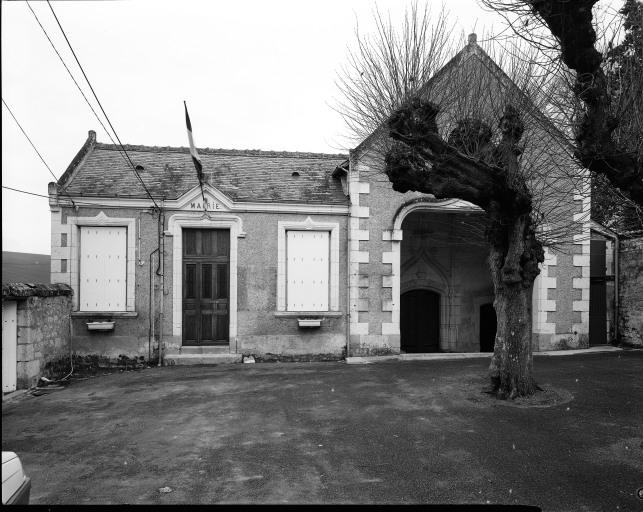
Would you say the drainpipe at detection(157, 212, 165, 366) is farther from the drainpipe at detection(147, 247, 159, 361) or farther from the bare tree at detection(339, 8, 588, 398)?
the bare tree at detection(339, 8, 588, 398)

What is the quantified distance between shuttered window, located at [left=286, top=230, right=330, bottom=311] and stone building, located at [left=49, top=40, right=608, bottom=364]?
0.03 metres

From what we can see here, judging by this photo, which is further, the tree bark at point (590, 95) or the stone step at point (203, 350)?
the stone step at point (203, 350)

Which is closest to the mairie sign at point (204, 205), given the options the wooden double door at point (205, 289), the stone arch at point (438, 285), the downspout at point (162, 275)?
the wooden double door at point (205, 289)

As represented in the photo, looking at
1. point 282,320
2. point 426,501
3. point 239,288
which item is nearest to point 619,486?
point 426,501

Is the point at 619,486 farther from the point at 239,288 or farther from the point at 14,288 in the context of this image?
the point at 14,288

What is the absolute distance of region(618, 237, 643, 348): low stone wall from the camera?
1246 centimetres

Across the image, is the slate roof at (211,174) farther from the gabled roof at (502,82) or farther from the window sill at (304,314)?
the gabled roof at (502,82)

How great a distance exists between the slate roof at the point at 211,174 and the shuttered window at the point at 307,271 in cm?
104

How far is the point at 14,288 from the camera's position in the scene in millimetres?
8133

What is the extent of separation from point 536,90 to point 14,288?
10.0 m

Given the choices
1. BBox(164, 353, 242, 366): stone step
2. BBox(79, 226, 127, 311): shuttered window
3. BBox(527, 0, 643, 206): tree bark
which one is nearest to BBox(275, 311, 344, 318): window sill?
BBox(164, 353, 242, 366): stone step

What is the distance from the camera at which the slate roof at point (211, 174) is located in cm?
1138

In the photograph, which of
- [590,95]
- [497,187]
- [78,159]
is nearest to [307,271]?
[497,187]

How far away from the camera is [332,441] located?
5680mm
